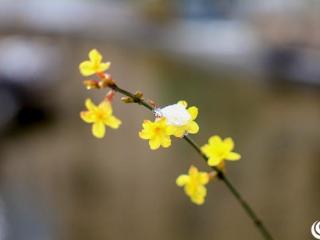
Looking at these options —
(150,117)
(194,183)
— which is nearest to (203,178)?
(194,183)

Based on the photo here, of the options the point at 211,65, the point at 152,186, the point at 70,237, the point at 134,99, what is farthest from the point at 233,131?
the point at 134,99

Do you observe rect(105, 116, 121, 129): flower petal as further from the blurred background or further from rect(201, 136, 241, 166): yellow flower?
the blurred background

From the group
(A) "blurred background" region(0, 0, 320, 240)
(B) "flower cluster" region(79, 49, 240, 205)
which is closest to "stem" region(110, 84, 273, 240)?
(B) "flower cluster" region(79, 49, 240, 205)

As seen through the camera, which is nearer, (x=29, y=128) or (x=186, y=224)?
(x=29, y=128)

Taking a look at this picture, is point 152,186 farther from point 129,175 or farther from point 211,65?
point 211,65

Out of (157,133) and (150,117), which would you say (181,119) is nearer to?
(157,133)
